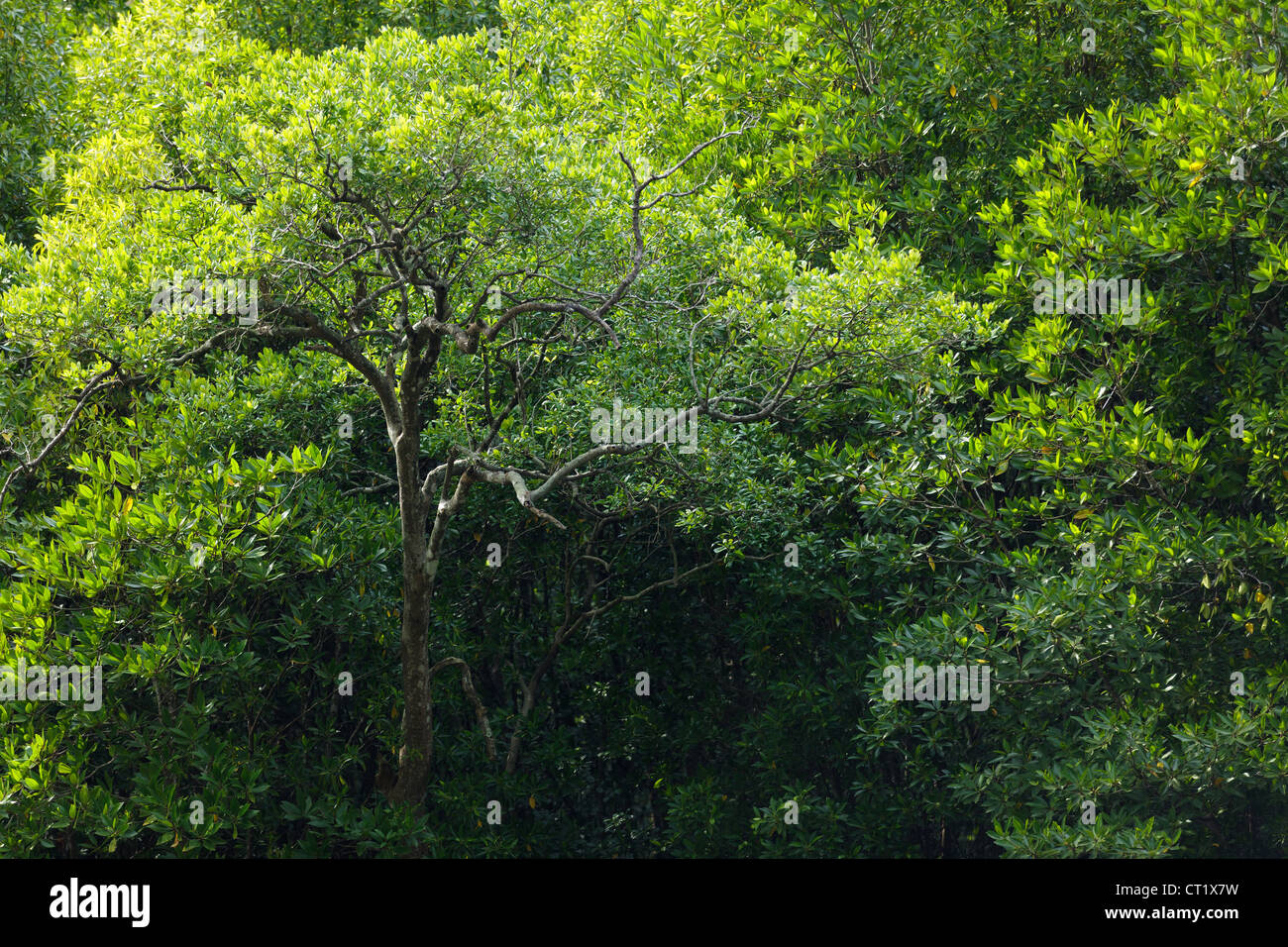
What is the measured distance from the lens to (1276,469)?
8.52 meters

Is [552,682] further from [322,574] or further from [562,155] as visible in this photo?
[562,155]

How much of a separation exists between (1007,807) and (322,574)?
5588mm

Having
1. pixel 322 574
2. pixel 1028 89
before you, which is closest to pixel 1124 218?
pixel 1028 89
